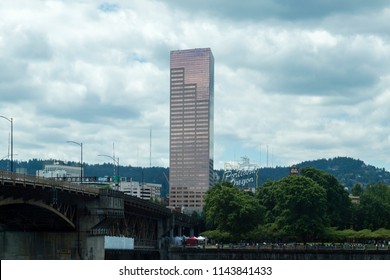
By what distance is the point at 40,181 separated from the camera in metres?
97.9

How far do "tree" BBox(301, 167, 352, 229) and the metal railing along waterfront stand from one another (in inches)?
3070

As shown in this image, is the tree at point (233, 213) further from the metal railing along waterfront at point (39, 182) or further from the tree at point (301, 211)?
the metal railing along waterfront at point (39, 182)

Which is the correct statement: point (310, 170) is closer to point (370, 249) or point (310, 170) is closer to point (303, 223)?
point (303, 223)

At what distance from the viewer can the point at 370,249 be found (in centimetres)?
12750

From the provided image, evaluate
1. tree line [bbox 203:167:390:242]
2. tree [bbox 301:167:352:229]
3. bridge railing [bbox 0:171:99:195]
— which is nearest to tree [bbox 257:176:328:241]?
tree line [bbox 203:167:390:242]

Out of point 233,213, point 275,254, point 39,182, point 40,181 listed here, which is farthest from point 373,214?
point 39,182

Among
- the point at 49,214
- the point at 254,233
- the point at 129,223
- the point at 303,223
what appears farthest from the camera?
the point at 254,233

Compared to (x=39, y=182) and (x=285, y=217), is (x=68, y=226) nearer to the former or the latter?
(x=39, y=182)

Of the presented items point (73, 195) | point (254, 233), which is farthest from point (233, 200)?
point (73, 195)

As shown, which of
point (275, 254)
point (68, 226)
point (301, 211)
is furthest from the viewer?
point (301, 211)

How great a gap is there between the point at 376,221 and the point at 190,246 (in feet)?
185

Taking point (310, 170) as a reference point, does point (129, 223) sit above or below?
below

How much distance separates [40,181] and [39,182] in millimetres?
339
